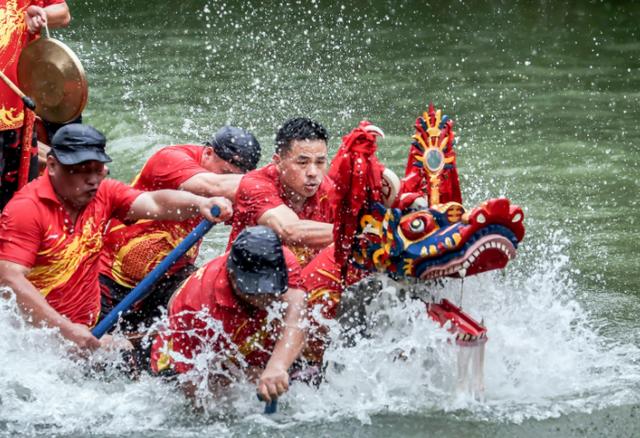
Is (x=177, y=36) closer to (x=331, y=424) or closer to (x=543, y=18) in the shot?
(x=543, y=18)

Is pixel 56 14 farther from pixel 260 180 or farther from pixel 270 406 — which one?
pixel 270 406

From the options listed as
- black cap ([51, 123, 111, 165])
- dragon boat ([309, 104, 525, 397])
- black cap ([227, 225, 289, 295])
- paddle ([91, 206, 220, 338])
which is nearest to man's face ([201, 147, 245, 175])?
paddle ([91, 206, 220, 338])

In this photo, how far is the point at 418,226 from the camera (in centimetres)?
480

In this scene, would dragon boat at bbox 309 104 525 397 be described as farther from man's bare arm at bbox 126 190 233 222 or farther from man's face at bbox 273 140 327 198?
man's bare arm at bbox 126 190 233 222

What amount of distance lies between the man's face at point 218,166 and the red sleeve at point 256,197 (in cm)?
53

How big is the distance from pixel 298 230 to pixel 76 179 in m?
0.89

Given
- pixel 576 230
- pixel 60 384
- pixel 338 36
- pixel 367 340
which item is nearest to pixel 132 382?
pixel 60 384

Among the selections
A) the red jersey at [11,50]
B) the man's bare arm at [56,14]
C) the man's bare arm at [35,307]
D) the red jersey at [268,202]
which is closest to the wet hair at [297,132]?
the red jersey at [268,202]

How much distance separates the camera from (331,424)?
16.6 feet

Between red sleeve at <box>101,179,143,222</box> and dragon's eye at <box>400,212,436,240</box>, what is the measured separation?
1359mm

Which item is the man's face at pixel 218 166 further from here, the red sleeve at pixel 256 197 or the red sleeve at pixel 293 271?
the red sleeve at pixel 293 271

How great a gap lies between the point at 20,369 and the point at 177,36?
9129mm

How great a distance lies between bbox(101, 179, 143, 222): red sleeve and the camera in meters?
5.59

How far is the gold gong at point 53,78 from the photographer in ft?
20.1
